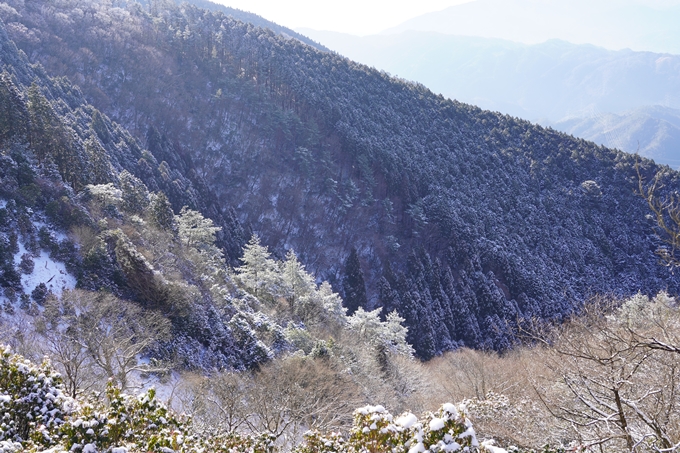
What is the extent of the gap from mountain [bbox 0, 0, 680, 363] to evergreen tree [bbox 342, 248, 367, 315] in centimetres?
30

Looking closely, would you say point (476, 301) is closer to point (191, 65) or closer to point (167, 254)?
point (167, 254)

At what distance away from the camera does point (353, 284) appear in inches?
2933

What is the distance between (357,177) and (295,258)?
4480 centimetres

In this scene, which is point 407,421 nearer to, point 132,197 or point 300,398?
point 300,398

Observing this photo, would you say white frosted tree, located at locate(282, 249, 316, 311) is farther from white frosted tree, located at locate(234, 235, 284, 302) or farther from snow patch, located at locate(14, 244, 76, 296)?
snow patch, located at locate(14, 244, 76, 296)

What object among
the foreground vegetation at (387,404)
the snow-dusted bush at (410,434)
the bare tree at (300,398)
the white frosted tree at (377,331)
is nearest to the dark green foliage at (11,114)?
the foreground vegetation at (387,404)

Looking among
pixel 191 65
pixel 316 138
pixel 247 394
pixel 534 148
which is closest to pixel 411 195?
pixel 316 138

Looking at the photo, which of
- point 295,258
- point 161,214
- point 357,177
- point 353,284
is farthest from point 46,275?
point 357,177

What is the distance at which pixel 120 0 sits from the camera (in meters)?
115

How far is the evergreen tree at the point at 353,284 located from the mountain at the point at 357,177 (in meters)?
0.30

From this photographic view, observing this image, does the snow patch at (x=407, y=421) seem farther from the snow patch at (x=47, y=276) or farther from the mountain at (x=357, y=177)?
the mountain at (x=357, y=177)

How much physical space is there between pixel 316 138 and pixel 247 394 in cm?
Answer: 7450

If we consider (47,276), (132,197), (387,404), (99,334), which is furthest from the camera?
(132,197)

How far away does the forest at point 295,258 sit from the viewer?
11.4 m
